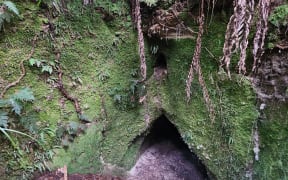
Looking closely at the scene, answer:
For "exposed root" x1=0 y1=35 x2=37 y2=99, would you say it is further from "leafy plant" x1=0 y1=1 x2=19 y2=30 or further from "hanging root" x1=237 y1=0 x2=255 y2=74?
"hanging root" x1=237 y1=0 x2=255 y2=74

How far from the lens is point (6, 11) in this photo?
2.97 metres

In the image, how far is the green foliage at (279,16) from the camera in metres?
2.68

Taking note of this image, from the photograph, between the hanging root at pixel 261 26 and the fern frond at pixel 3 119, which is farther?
the fern frond at pixel 3 119

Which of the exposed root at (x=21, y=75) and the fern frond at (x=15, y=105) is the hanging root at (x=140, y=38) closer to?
the exposed root at (x=21, y=75)

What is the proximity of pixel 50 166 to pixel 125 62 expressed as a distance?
1624 mm

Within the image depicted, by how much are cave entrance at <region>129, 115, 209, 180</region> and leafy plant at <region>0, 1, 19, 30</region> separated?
226 cm

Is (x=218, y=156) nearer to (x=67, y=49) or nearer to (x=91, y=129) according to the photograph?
(x=91, y=129)

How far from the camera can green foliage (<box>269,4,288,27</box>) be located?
268cm

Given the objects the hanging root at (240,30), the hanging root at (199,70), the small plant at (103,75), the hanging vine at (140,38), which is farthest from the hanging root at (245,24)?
the small plant at (103,75)

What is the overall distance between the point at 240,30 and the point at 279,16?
39 centimetres

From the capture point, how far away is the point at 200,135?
3.40 meters

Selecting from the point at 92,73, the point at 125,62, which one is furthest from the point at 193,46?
the point at 92,73

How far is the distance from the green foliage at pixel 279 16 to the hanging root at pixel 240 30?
0.22 m

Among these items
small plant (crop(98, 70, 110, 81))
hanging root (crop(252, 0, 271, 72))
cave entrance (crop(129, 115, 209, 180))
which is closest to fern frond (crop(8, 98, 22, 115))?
small plant (crop(98, 70, 110, 81))
